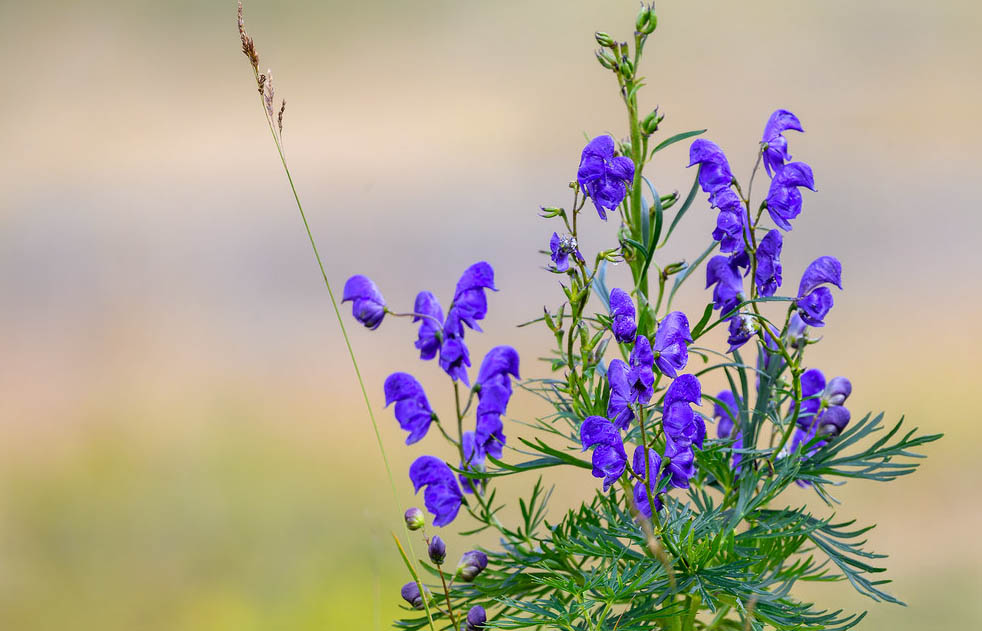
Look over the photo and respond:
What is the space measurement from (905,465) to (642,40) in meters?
0.44

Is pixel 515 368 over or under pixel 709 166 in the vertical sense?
under

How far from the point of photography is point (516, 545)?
852mm

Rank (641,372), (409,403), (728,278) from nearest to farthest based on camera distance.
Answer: (641,372)
(728,278)
(409,403)

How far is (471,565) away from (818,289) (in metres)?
0.40

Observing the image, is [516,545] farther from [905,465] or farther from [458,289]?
[905,465]

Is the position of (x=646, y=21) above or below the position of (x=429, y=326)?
above

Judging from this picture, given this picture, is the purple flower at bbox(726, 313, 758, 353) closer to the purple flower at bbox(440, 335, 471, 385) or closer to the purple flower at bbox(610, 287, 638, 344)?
the purple flower at bbox(610, 287, 638, 344)

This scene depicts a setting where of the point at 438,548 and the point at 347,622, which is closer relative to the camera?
the point at 438,548

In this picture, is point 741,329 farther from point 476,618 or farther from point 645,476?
point 476,618

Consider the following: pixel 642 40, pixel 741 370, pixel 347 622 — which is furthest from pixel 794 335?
pixel 347 622

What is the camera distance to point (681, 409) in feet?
2.24

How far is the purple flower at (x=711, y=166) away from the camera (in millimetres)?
727

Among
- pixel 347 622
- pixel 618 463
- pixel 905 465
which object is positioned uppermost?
pixel 618 463

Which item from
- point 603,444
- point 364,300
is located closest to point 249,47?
point 364,300
